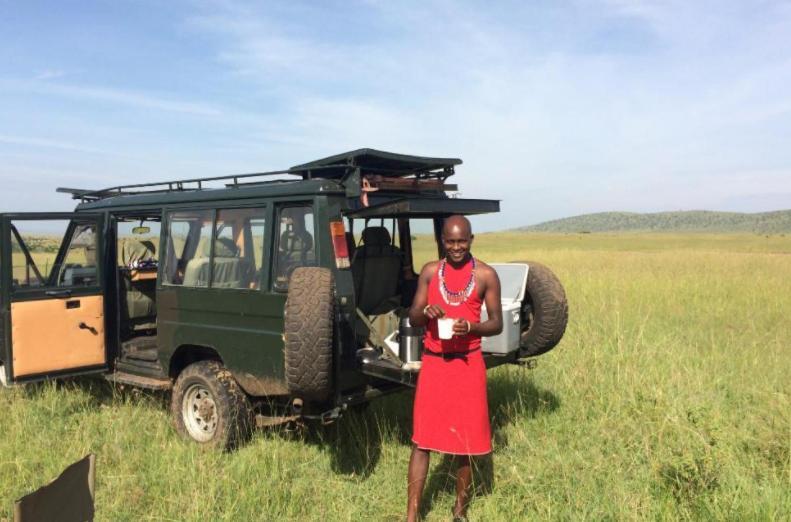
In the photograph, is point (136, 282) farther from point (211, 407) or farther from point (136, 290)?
point (211, 407)

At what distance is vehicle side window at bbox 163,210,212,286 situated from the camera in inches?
210

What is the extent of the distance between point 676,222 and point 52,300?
6070 inches

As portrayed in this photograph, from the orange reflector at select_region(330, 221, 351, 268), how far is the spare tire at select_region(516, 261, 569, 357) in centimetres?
184

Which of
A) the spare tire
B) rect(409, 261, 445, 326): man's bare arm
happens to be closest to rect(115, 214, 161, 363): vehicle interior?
rect(409, 261, 445, 326): man's bare arm

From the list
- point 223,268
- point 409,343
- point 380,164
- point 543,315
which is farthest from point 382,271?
point 543,315

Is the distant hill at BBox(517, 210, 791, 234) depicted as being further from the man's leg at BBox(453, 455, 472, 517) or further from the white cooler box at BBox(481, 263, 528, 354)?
the man's leg at BBox(453, 455, 472, 517)

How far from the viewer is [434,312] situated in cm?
360

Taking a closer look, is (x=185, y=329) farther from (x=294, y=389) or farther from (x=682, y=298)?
(x=682, y=298)

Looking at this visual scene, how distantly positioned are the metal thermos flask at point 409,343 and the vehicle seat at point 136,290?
3.70 metres

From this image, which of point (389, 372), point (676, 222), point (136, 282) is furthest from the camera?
point (676, 222)

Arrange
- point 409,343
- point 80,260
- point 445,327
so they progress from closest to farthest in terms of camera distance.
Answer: point 445,327 → point 409,343 → point 80,260

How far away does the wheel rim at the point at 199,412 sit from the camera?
5137 millimetres

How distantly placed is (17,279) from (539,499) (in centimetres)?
498

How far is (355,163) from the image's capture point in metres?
4.87
